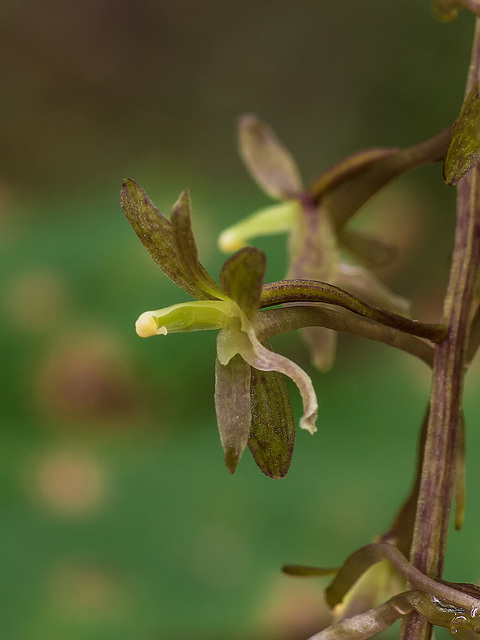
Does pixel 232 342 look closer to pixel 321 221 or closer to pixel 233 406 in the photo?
pixel 233 406

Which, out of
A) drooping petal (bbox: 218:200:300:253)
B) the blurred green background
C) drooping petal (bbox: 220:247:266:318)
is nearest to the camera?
drooping petal (bbox: 220:247:266:318)

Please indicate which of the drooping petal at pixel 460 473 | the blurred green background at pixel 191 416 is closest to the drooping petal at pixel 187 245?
the drooping petal at pixel 460 473

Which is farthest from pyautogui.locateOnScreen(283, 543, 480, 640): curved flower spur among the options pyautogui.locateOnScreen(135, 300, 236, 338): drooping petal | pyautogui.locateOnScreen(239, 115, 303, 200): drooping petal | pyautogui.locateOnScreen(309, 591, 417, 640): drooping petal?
pyautogui.locateOnScreen(239, 115, 303, 200): drooping petal

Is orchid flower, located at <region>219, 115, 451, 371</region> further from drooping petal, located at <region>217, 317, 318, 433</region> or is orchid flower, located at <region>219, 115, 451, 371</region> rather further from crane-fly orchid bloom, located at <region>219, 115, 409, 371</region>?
drooping petal, located at <region>217, 317, 318, 433</region>

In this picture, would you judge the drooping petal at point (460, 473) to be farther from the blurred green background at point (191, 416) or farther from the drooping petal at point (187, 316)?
the blurred green background at point (191, 416)

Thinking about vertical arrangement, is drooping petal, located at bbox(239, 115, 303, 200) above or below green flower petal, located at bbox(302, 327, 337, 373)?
above

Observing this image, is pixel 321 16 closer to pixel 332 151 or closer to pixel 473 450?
pixel 332 151

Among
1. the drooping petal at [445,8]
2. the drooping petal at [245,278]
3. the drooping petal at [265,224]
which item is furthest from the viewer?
the drooping petal at [265,224]

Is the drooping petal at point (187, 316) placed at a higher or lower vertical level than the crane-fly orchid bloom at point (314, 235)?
lower
